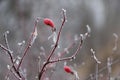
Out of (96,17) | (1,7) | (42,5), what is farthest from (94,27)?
(1,7)

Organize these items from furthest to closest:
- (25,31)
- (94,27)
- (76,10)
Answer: (94,27) → (76,10) → (25,31)

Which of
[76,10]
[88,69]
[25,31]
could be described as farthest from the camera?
[76,10]

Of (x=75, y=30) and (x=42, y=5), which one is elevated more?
(x=42, y=5)

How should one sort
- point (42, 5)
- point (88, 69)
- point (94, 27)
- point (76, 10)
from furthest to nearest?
1. point (94, 27)
2. point (76, 10)
3. point (88, 69)
4. point (42, 5)

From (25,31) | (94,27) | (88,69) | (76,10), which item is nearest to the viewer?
(25,31)

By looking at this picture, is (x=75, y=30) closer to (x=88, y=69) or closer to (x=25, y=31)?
(x=88, y=69)

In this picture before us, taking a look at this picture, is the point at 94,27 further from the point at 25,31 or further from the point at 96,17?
the point at 25,31

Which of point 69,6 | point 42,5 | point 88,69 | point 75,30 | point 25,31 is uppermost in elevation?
point 25,31

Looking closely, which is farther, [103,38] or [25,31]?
[103,38]

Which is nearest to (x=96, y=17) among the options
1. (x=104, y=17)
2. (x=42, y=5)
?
(x=104, y=17)
